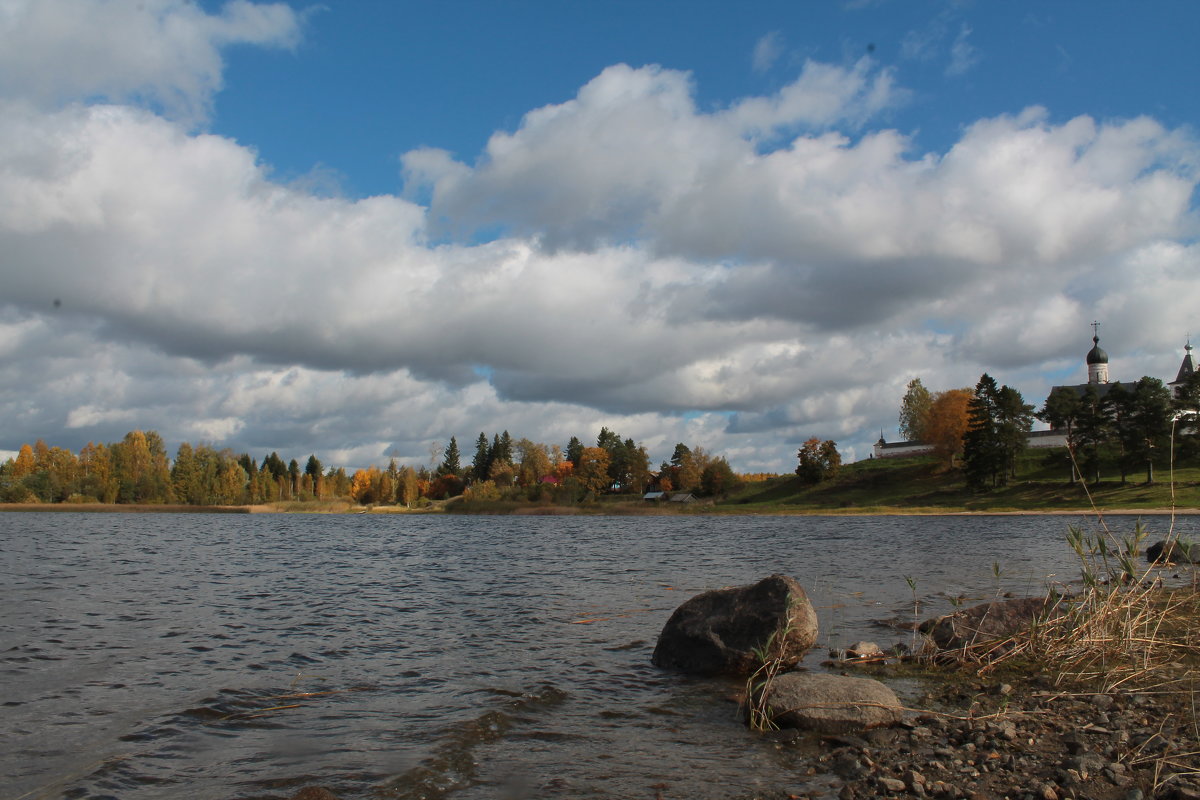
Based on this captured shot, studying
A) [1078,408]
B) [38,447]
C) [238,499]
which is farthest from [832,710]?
[38,447]

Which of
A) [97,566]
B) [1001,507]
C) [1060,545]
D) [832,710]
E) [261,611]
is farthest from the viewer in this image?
[1001,507]

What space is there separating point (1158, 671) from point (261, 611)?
20.6 m

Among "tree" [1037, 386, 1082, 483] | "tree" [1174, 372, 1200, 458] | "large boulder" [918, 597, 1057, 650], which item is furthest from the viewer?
"tree" [1037, 386, 1082, 483]

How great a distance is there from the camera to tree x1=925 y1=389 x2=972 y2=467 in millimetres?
112312

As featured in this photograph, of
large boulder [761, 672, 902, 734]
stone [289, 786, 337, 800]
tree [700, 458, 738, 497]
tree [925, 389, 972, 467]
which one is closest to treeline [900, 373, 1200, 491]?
tree [925, 389, 972, 467]

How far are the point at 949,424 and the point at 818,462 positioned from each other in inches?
807

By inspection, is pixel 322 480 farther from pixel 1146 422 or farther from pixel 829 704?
pixel 829 704

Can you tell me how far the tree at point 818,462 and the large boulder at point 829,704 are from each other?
116666 mm

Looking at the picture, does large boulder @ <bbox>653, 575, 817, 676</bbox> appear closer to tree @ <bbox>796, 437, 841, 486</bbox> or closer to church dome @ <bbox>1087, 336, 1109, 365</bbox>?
tree @ <bbox>796, 437, 841, 486</bbox>

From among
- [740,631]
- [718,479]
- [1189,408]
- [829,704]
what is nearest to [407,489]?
[718,479]

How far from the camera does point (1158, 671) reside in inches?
423

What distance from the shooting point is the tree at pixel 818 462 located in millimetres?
122562

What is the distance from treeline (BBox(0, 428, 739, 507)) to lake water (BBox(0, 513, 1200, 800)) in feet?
350

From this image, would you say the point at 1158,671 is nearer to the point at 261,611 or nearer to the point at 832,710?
the point at 832,710
